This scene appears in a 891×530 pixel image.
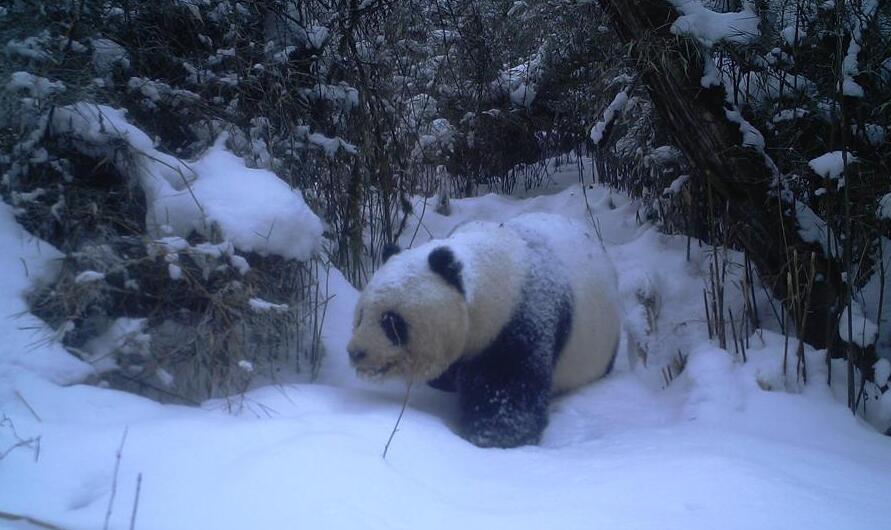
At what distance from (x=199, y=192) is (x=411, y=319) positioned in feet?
4.61

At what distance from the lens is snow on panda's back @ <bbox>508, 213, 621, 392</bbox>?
4258mm

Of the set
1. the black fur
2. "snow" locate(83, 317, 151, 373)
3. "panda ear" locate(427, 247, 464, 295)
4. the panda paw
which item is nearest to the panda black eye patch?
"panda ear" locate(427, 247, 464, 295)

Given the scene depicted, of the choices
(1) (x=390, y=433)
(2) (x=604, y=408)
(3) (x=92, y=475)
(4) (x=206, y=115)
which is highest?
(4) (x=206, y=115)

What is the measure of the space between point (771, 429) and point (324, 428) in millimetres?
2410

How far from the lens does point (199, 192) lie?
3.67 m

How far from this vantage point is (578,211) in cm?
745

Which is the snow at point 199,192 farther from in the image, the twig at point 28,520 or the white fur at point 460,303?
the twig at point 28,520

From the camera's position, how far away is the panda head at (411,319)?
11.3ft

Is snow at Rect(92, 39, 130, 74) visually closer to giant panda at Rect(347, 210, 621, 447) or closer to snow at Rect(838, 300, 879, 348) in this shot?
giant panda at Rect(347, 210, 621, 447)

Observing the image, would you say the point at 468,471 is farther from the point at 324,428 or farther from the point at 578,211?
the point at 578,211

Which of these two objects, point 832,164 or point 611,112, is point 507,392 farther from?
point 611,112

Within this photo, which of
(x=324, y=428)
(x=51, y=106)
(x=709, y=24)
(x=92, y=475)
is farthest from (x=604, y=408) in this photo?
(x=51, y=106)

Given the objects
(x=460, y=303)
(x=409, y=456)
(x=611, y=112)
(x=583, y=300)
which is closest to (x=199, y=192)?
(x=460, y=303)

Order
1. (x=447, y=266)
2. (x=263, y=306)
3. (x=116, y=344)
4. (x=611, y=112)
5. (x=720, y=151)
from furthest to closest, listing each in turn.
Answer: (x=611, y=112)
(x=720, y=151)
(x=447, y=266)
(x=263, y=306)
(x=116, y=344)
